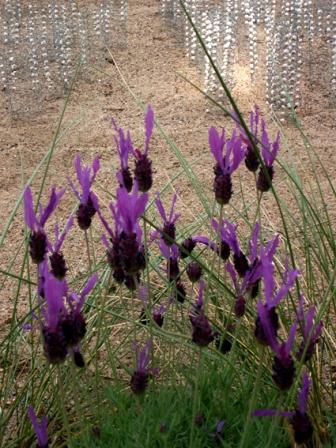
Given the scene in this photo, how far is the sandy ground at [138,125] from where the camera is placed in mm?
3256

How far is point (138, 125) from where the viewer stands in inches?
148

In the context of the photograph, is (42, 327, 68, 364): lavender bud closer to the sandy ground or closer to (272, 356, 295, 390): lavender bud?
(272, 356, 295, 390): lavender bud

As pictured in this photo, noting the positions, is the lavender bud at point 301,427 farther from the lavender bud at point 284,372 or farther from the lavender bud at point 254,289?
the lavender bud at point 254,289

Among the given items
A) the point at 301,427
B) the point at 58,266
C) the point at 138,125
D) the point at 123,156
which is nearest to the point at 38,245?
the point at 58,266

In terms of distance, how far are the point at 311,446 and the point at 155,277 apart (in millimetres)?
1079

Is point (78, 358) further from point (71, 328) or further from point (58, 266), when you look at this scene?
point (71, 328)

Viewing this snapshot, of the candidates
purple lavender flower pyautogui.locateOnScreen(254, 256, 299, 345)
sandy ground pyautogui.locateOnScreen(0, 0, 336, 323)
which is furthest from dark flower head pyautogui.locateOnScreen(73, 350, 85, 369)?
sandy ground pyautogui.locateOnScreen(0, 0, 336, 323)

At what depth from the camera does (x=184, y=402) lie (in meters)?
1.47

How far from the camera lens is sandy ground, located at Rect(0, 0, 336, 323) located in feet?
10.7

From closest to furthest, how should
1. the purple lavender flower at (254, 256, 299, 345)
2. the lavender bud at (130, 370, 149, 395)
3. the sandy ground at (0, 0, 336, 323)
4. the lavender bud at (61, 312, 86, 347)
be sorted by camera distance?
the purple lavender flower at (254, 256, 299, 345) < the lavender bud at (61, 312, 86, 347) < the lavender bud at (130, 370, 149, 395) < the sandy ground at (0, 0, 336, 323)

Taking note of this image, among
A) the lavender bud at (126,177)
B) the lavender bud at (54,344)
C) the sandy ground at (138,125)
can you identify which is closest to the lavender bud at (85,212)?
the lavender bud at (126,177)

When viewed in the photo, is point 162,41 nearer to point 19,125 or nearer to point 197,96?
point 197,96

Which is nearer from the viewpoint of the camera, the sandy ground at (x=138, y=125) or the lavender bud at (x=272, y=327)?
the lavender bud at (x=272, y=327)

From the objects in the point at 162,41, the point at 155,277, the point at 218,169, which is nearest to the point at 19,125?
the point at 162,41
